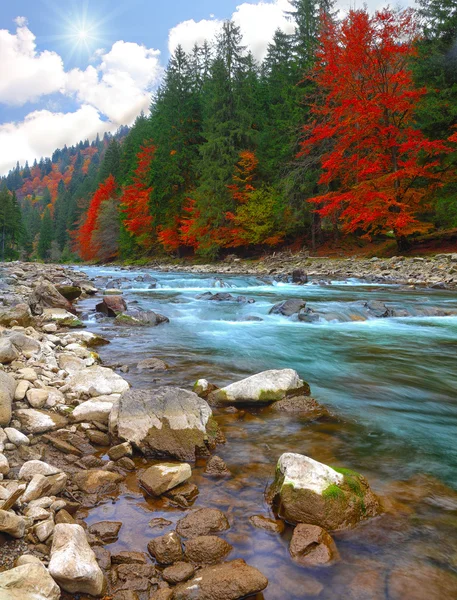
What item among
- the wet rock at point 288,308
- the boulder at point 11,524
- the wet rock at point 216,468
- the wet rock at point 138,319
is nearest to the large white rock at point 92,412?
the wet rock at point 216,468

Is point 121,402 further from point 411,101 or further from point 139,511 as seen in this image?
point 411,101

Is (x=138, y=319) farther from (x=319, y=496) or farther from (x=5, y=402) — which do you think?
(x=319, y=496)

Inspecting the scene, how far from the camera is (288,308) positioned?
1045 cm

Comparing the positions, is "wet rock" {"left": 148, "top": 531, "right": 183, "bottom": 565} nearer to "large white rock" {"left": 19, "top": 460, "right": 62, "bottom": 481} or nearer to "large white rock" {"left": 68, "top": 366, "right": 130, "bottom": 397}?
"large white rock" {"left": 19, "top": 460, "right": 62, "bottom": 481}

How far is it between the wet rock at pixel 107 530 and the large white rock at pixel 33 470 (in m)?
0.50

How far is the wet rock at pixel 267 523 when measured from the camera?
7.79 ft

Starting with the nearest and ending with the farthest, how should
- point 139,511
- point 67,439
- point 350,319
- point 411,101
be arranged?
point 139,511 → point 67,439 → point 350,319 → point 411,101

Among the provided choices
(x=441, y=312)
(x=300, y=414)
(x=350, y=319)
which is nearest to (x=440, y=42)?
(x=441, y=312)

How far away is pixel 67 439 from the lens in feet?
10.6

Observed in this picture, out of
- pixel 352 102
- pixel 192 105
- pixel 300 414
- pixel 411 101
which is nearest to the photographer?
pixel 300 414

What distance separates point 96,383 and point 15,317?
11.8ft

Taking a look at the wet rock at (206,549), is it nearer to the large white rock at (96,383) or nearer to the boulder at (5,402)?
the boulder at (5,402)

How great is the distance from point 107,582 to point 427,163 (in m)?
22.8

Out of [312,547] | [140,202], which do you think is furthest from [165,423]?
[140,202]
